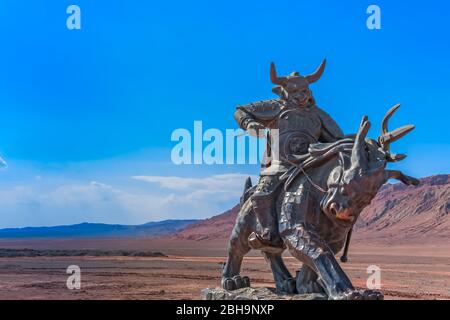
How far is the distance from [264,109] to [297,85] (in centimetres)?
58

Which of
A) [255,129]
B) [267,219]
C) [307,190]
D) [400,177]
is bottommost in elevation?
[267,219]

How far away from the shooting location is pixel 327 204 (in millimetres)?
7547

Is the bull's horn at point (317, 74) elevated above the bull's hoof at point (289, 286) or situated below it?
above

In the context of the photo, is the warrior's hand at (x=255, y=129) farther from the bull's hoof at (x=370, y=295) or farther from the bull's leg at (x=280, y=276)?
the bull's hoof at (x=370, y=295)

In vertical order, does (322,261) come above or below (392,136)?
below

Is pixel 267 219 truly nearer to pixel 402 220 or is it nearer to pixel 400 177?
pixel 400 177

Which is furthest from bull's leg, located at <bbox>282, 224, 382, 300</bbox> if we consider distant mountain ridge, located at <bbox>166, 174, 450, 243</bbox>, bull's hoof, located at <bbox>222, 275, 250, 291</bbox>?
distant mountain ridge, located at <bbox>166, 174, 450, 243</bbox>

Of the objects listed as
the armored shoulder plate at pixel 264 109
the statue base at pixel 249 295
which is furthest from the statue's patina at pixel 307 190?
the statue base at pixel 249 295

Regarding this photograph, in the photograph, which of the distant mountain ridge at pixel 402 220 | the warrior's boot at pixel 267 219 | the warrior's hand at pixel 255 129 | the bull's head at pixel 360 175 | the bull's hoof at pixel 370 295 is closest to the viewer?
the bull's hoof at pixel 370 295

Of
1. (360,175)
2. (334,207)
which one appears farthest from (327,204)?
(360,175)

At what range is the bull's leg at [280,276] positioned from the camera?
8.39m

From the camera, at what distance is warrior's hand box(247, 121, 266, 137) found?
336 inches

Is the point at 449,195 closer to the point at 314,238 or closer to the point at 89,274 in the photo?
the point at 89,274
